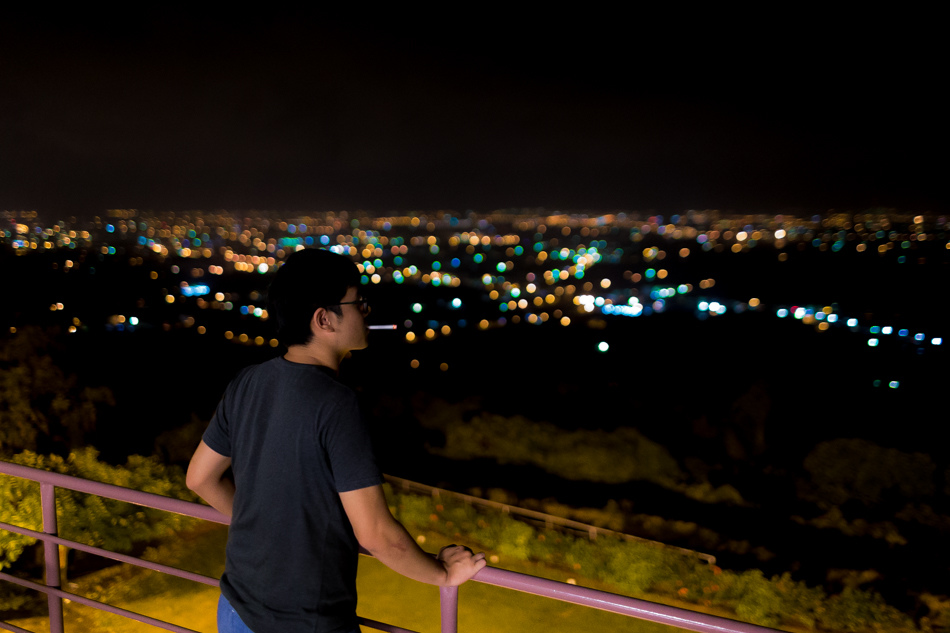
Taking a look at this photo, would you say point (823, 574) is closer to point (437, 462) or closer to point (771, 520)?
point (771, 520)

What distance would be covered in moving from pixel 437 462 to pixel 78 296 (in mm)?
48980

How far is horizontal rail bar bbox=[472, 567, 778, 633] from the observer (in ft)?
4.62

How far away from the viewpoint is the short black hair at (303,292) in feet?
4.66

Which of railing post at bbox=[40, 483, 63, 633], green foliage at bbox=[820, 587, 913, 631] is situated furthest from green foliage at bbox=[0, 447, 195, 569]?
green foliage at bbox=[820, 587, 913, 631]

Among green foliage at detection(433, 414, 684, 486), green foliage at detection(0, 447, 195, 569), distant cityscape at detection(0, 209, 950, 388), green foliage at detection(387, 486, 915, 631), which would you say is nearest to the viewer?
green foliage at detection(0, 447, 195, 569)

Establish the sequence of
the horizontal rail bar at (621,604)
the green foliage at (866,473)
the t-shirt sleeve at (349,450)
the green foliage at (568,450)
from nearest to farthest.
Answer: the t-shirt sleeve at (349,450) < the horizontal rail bar at (621,604) < the green foliage at (866,473) < the green foliage at (568,450)

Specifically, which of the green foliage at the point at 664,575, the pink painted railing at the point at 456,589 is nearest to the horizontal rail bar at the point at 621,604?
the pink painted railing at the point at 456,589

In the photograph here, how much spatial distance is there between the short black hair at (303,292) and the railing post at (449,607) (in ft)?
2.30

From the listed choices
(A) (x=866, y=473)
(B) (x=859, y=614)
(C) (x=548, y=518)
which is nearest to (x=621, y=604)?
(B) (x=859, y=614)

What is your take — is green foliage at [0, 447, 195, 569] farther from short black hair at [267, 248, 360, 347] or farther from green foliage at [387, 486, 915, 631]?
short black hair at [267, 248, 360, 347]

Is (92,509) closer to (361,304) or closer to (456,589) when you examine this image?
(456,589)

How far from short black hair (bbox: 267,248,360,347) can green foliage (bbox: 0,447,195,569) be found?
12483mm

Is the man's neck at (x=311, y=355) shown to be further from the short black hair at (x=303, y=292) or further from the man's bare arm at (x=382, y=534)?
the man's bare arm at (x=382, y=534)

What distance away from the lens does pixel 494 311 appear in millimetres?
75500
